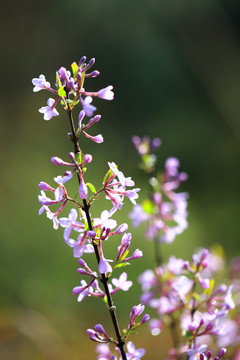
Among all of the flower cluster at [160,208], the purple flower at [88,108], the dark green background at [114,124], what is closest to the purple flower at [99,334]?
the purple flower at [88,108]

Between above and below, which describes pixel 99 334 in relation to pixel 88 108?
below

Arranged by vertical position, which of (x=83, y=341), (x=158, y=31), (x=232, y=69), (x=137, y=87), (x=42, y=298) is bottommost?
(x=83, y=341)

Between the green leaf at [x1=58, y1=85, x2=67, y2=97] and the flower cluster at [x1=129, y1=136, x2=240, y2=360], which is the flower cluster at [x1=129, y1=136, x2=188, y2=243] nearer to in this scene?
the flower cluster at [x1=129, y1=136, x2=240, y2=360]

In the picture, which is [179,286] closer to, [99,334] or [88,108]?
[99,334]

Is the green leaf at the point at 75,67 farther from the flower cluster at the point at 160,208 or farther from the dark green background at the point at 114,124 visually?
the dark green background at the point at 114,124

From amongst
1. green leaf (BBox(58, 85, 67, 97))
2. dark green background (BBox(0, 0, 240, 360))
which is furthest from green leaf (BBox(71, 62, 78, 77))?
dark green background (BBox(0, 0, 240, 360))

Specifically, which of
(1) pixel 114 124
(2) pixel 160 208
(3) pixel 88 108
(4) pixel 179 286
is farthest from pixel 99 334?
(1) pixel 114 124

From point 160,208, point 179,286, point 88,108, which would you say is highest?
point 88,108

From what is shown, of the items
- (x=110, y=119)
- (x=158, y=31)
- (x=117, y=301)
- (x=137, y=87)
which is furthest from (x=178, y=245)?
(x=158, y=31)

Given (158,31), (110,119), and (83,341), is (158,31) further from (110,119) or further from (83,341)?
(83,341)
